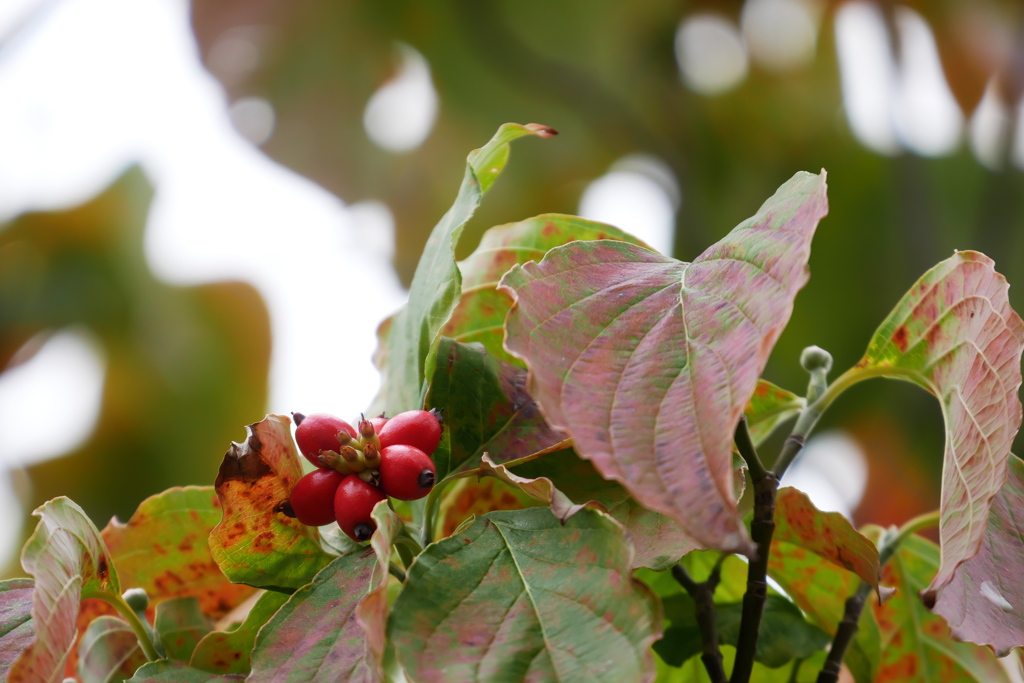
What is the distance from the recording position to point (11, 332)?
47.2 inches

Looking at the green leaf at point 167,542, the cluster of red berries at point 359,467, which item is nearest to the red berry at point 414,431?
the cluster of red berries at point 359,467

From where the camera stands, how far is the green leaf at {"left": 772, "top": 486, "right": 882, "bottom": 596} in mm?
257

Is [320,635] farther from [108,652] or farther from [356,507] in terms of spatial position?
[108,652]

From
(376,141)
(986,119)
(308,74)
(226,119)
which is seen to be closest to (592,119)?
(376,141)

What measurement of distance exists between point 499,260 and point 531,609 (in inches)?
6.4

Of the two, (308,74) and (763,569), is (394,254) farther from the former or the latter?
(763,569)

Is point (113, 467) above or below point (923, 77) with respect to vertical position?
below

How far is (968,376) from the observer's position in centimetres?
23

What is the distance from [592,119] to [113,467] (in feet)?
3.15

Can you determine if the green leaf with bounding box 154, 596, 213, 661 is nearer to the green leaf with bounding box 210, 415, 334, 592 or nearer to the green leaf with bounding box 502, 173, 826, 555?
the green leaf with bounding box 210, 415, 334, 592

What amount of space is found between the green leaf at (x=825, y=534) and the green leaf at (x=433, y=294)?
13 centimetres

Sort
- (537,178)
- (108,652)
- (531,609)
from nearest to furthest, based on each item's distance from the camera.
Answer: (531,609), (108,652), (537,178)

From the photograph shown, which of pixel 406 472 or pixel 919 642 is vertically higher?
pixel 406 472

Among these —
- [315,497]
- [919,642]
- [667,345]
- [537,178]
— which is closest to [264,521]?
[315,497]
